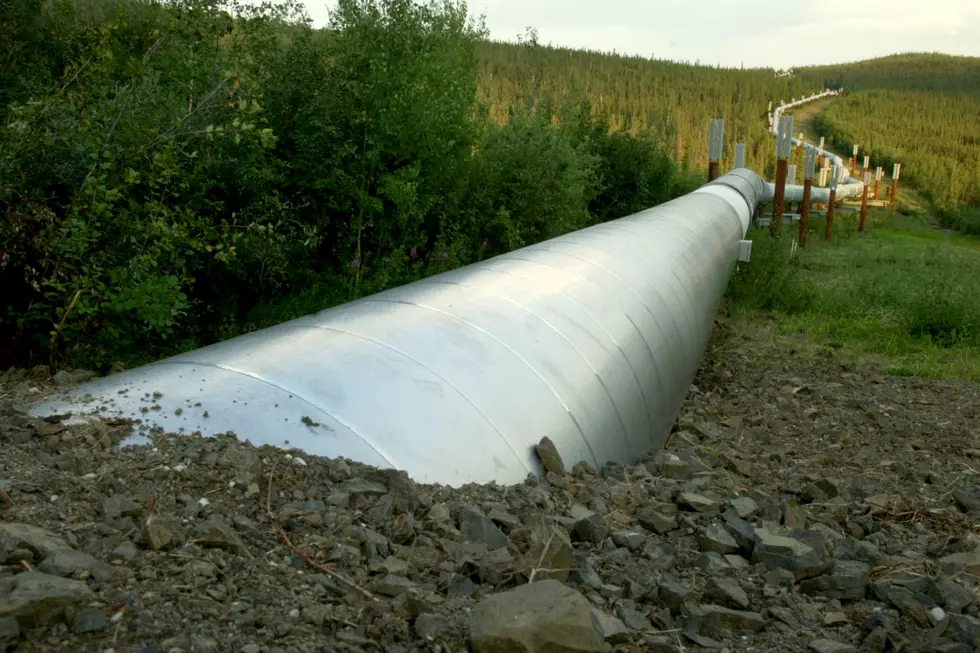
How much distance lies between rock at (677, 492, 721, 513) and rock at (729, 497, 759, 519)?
0.22 feet

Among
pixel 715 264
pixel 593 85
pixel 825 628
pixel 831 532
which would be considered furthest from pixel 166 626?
pixel 593 85

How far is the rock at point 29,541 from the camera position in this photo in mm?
1996

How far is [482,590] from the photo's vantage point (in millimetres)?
2326

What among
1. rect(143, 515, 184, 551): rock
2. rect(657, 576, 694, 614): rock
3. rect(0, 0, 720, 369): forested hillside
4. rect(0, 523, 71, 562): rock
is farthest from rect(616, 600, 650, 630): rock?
rect(0, 0, 720, 369): forested hillside

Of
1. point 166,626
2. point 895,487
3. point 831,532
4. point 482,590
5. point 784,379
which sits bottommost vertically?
point 784,379

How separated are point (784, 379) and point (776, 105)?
68819 mm

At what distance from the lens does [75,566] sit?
77.2 inches

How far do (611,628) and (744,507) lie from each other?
1.28 meters

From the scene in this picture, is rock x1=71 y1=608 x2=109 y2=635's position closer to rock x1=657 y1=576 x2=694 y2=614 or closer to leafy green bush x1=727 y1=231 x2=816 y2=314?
rock x1=657 y1=576 x2=694 y2=614

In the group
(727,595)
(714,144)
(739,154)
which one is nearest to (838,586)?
(727,595)

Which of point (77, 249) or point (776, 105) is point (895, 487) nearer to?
point (77, 249)

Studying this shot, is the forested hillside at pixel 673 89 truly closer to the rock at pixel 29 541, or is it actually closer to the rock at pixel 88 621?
the rock at pixel 29 541

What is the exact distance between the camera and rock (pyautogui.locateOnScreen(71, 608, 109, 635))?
179cm

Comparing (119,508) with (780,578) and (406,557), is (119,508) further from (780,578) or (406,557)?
(780,578)
